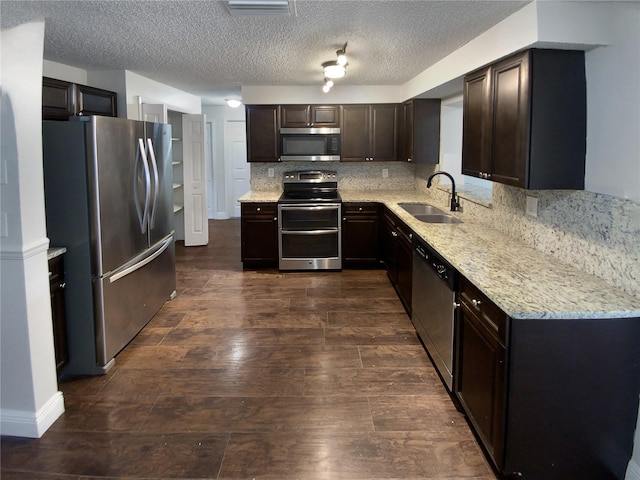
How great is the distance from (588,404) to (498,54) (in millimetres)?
2001

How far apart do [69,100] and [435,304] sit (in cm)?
336

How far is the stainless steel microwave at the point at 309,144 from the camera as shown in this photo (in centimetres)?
610

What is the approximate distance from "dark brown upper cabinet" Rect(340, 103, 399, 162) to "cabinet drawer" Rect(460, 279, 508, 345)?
12.4 ft

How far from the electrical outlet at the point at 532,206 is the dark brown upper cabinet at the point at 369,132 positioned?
123 inches

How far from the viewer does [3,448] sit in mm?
2451

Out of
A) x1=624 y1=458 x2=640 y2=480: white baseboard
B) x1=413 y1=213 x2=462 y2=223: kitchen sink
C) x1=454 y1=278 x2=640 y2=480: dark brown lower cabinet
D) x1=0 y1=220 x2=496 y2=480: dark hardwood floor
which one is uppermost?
x1=413 y1=213 x2=462 y2=223: kitchen sink

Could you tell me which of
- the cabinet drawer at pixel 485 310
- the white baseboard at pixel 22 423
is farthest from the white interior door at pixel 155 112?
the cabinet drawer at pixel 485 310

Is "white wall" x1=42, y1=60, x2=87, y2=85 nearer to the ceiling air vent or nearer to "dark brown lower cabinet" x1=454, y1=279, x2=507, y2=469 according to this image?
the ceiling air vent

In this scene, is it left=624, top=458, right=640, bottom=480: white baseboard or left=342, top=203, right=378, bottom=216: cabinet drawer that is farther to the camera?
left=342, top=203, right=378, bottom=216: cabinet drawer

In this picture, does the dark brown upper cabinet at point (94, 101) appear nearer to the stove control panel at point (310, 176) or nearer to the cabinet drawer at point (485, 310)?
the stove control panel at point (310, 176)

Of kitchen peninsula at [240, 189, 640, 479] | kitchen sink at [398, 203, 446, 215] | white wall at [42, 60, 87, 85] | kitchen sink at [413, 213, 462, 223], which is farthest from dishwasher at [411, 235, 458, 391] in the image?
white wall at [42, 60, 87, 85]

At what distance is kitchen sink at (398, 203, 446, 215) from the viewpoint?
507 cm

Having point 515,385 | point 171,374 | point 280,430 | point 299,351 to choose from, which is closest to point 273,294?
point 299,351

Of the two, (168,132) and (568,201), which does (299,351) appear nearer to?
(568,201)
